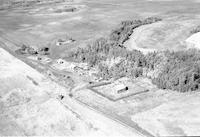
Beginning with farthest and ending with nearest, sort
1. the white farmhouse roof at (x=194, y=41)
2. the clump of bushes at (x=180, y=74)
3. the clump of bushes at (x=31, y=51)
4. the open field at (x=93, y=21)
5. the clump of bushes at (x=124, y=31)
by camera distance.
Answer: the open field at (x=93, y=21) < the clump of bushes at (x=124, y=31) < the clump of bushes at (x=31, y=51) < the white farmhouse roof at (x=194, y=41) < the clump of bushes at (x=180, y=74)

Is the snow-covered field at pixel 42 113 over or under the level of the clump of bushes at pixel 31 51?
under

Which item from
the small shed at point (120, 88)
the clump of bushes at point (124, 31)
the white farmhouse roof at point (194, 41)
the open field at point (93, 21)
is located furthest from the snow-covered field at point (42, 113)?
the white farmhouse roof at point (194, 41)

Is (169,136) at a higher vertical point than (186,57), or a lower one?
lower

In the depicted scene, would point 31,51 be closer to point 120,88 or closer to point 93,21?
point 120,88

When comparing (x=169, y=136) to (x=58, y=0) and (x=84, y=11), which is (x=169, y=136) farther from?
(x=58, y=0)

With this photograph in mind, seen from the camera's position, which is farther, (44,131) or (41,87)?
(41,87)

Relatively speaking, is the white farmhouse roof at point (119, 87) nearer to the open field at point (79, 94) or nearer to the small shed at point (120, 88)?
the small shed at point (120, 88)

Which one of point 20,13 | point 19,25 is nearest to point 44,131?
point 19,25
